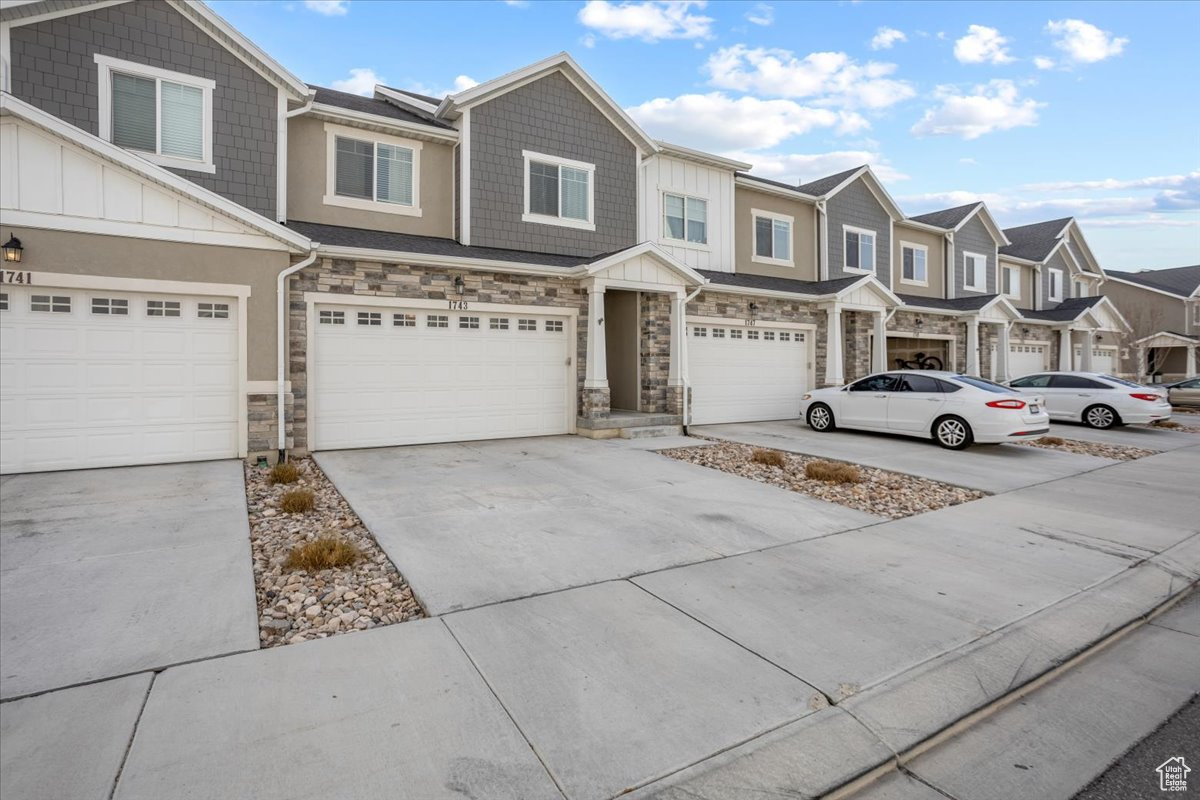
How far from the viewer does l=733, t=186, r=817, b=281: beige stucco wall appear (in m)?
16.1

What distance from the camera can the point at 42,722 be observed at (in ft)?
9.28

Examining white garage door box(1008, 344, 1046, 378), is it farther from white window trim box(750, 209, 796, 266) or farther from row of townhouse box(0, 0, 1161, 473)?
white window trim box(750, 209, 796, 266)

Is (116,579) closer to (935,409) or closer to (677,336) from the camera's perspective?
(677,336)

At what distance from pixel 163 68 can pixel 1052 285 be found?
31.0 metres

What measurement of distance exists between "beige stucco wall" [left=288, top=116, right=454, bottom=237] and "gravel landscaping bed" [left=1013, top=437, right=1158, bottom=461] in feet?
38.0

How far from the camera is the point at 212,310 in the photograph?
881cm

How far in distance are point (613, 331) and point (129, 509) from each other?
33.0 ft

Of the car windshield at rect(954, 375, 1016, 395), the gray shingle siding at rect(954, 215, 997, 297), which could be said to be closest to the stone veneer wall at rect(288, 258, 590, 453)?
the car windshield at rect(954, 375, 1016, 395)

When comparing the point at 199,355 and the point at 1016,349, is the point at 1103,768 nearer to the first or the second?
the point at 199,355

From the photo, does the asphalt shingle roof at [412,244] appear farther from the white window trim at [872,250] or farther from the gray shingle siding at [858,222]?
the white window trim at [872,250]

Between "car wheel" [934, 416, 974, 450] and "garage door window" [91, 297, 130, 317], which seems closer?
"garage door window" [91, 297, 130, 317]

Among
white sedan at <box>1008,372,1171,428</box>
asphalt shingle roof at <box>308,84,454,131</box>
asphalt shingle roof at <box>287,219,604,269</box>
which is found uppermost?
asphalt shingle roof at <box>308,84,454,131</box>

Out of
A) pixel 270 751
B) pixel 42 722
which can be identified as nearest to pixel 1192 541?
pixel 270 751

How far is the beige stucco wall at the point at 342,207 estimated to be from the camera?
10680 millimetres
